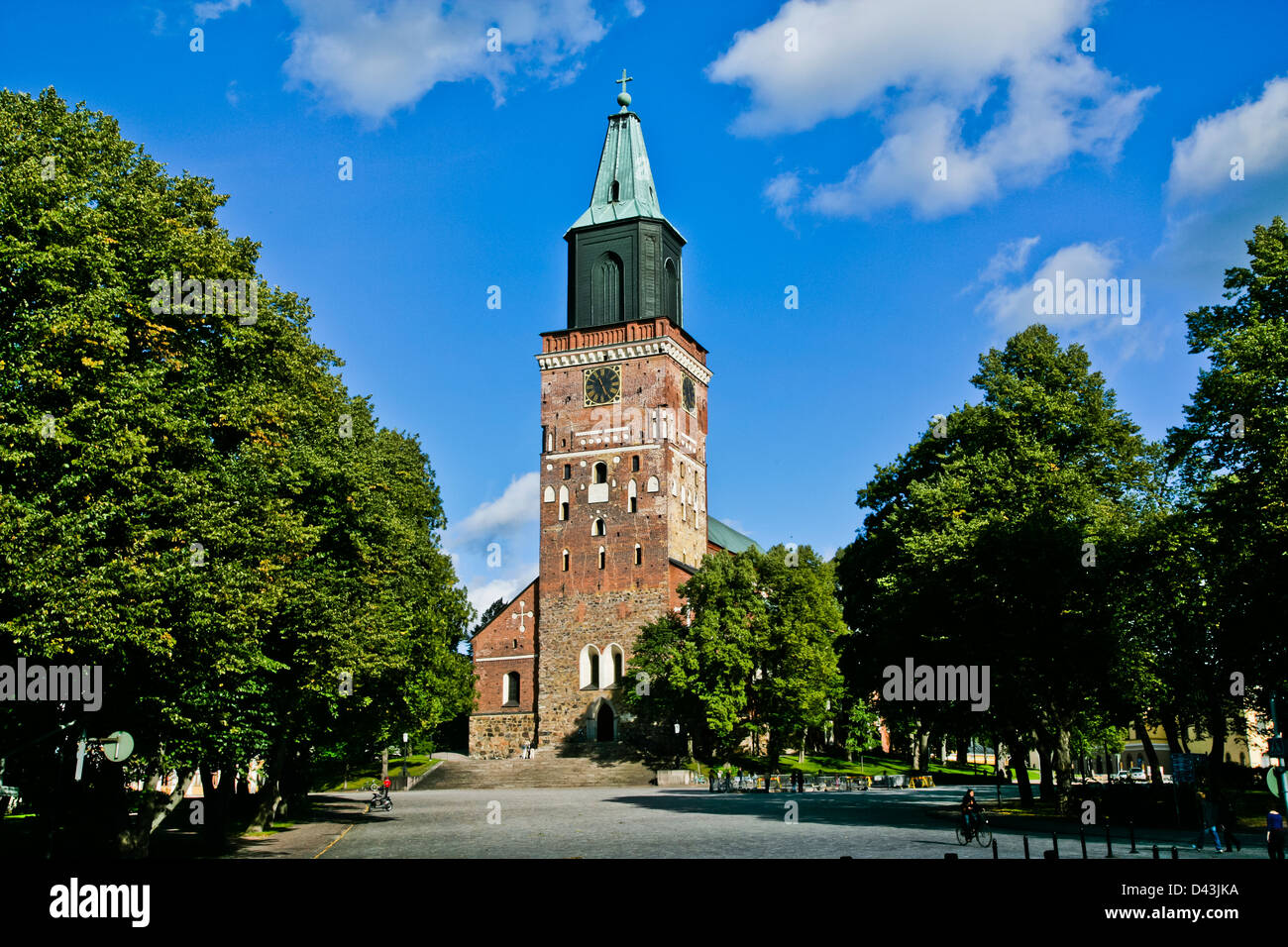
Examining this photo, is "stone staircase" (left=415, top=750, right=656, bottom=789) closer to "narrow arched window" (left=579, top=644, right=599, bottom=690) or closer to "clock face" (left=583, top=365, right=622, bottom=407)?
"narrow arched window" (left=579, top=644, right=599, bottom=690)

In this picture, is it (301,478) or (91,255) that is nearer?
(91,255)

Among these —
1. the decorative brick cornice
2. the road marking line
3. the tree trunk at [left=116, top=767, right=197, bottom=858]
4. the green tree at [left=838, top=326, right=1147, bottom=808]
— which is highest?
the decorative brick cornice

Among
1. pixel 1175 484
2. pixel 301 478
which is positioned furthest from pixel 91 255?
pixel 1175 484

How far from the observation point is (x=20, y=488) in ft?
62.2

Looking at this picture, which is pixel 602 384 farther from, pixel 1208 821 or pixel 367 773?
pixel 1208 821

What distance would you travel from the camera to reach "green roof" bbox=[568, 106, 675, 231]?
234 feet

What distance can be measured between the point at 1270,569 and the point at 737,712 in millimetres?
37547

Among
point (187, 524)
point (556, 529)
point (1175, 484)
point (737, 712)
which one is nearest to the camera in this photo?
point (187, 524)

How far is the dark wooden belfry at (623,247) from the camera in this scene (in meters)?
71.1

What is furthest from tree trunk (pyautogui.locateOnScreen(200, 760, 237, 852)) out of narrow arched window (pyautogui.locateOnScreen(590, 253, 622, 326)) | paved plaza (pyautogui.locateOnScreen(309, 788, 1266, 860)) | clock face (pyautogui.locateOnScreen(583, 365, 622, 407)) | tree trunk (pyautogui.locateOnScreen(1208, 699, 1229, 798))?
narrow arched window (pyautogui.locateOnScreen(590, 253, 622, 326))

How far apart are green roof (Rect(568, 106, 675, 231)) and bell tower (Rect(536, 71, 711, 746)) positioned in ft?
0.31

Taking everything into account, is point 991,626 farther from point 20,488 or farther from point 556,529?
point 556,529

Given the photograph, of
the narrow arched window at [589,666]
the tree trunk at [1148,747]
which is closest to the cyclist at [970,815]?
the tree trunk at [1148,747]

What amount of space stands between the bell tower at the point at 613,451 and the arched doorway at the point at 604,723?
7 centimetres
